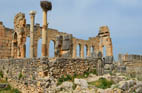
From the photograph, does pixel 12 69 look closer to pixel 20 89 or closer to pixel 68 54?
pixel 20 89

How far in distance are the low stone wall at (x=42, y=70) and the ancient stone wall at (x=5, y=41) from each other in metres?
10.3

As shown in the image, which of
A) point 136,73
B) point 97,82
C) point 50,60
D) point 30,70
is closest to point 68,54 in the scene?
point 50,60

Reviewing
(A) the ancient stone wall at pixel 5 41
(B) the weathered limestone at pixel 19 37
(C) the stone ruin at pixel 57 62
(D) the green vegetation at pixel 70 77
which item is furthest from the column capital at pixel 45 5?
(A) the ancient stone wall at pixel 5 41

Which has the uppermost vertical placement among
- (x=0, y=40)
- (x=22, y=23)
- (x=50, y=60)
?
(x=22, y=23)

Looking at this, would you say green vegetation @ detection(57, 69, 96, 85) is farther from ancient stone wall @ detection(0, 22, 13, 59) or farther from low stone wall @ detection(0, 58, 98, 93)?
ancient stone wall @ detection(0, 22, 13, 59)

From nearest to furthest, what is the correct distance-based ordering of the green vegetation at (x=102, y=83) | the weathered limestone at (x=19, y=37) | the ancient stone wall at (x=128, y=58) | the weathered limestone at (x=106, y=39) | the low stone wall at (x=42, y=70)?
the green vegetation at (x=102, y=83) < the low stone wall at (x=42, y=70) < the ancient stone wall at (x=128, y=58) < the weathered limestone at (x=106, y=39) < the weathered limestone at (x=19, y=37)

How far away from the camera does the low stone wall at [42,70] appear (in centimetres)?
1091

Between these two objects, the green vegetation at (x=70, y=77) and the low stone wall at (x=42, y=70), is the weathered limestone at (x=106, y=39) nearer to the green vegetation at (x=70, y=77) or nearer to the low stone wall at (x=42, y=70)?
the low stone wall at (x=42, y=70)

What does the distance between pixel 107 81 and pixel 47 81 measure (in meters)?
3.02

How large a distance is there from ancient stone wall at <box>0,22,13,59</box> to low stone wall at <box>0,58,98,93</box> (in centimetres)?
1029

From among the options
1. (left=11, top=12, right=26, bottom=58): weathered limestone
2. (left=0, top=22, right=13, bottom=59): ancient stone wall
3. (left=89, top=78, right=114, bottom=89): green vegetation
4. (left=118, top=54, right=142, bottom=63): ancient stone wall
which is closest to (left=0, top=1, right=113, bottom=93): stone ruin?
(left=118, top=54, right=142, bottom=63): ancient stone wall

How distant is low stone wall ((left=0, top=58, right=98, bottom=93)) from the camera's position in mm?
10914

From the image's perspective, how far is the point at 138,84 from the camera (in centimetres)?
956

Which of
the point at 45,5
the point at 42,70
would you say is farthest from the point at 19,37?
the point at 42,70
